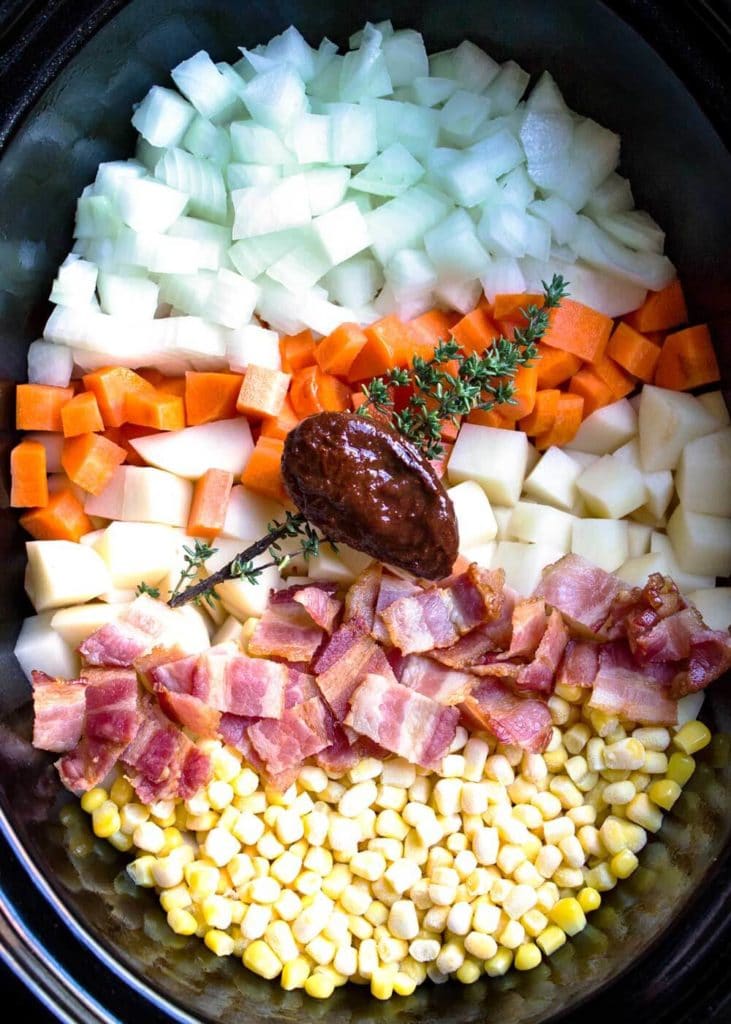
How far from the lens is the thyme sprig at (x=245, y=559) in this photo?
246cm

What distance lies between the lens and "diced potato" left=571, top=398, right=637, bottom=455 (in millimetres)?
2730

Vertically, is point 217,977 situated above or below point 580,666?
below

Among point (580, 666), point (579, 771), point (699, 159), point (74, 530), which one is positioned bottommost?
point (74, 530)

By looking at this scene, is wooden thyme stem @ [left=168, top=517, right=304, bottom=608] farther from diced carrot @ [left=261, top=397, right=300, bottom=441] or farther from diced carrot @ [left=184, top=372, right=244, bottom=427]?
diced carrot @ [left=184, top=372, right=244, bottom=427]

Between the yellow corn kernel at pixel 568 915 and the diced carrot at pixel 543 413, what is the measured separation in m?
1.20

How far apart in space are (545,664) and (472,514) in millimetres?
437

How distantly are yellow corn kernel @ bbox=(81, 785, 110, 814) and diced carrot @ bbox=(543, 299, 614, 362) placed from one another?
1615 millimetres

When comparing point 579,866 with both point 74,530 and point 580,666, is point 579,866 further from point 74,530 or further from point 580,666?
point 74,530

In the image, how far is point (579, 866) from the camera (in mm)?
2404

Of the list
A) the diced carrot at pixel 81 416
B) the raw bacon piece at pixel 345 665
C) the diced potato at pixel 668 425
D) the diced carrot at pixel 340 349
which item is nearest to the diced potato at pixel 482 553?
the raw bacon piece at pixel 345 665

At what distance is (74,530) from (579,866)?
1536 mm

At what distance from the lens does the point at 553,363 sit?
2664mm

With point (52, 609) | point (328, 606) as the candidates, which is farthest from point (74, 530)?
point (328, 606)

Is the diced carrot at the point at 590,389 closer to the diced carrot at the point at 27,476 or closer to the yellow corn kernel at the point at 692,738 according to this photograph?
the yellow corn kernel at the point at 692,738
